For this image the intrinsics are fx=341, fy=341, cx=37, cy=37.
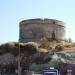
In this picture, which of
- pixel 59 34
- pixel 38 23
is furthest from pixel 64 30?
pixel 38 23

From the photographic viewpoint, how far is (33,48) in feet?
158

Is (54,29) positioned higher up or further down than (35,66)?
higher up

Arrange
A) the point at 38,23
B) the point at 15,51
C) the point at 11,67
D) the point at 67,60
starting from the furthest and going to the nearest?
the point at 38,23
the point at 15,51
the point at 11,67
the point at 67,60

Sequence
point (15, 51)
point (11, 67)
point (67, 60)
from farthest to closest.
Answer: point (15, 51), point (11, 67), point (67, 60)

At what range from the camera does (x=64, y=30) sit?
60.0 meters

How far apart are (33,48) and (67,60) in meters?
7.23

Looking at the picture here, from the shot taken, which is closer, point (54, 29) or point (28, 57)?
point (28, 57)

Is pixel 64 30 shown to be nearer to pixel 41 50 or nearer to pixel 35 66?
pixel 41 50

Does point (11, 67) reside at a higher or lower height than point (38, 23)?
lower

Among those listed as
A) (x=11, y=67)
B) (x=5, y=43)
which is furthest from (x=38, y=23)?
(x=11, y=67)

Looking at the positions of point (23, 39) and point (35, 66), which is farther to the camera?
point (23, 39)

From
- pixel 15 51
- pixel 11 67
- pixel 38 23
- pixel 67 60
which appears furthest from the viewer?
pixel 38 23

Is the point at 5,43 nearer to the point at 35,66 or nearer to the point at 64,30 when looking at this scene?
the point at 35,66

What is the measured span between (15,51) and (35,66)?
6015 mm
